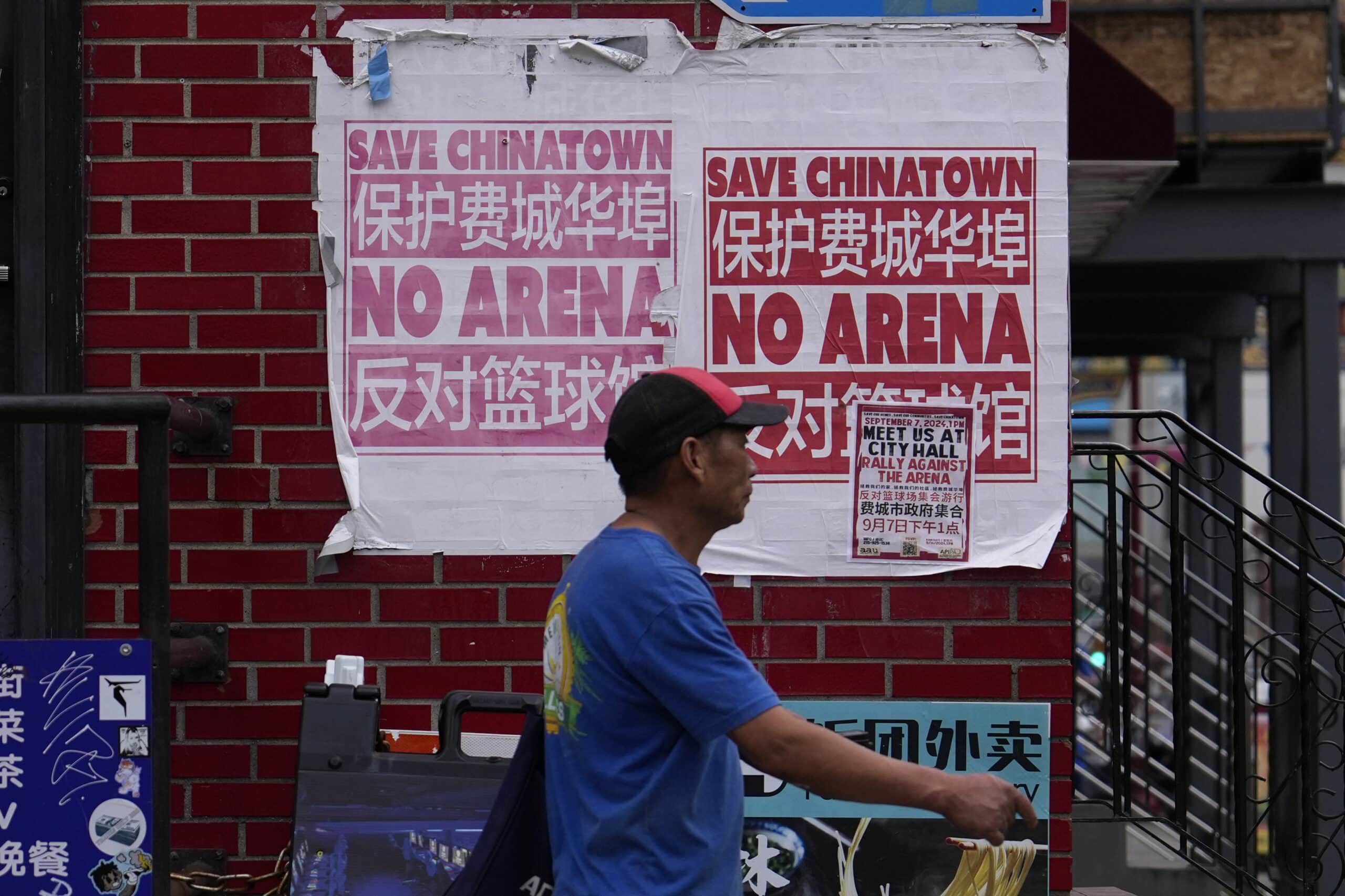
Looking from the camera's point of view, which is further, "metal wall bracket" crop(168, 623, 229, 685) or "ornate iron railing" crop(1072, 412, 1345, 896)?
"ornate iron railing" crop(1072, 412, 1345, 896)

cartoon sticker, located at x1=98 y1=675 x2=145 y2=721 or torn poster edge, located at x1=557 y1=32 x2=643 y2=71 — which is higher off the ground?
torn poster edge, located at x1=557 y1=32 x2=643 y2=71

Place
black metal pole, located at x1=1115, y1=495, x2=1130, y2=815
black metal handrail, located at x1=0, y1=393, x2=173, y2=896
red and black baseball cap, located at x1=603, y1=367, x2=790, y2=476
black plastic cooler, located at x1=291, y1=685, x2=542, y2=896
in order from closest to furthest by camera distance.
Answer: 1. red and black baseball cap, located at x1=603, y1=367, x2=790, y2=476
2. black metal handrail, located at x1=0, y1=393, x2=173, y2=896
3. black plastic cooler, located at x1=291, y1=685, x2=542, y2=896
4. black metal pole, located at x1=1115, y1=495, x2=1130, y2=815

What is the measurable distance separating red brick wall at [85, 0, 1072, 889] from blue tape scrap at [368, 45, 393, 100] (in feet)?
0.37

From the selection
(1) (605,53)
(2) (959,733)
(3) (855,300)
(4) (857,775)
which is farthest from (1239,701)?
(4) (857,775)

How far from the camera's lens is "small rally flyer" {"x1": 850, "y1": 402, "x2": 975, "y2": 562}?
146 inches

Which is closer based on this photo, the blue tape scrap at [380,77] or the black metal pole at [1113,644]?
the blue tape scrap at [380,77]

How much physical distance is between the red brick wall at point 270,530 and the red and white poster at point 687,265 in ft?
0.29

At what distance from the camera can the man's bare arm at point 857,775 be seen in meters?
2.20

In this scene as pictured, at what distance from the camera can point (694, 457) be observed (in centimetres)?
239

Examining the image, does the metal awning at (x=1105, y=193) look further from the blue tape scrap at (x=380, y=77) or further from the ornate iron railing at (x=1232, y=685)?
the blue tape scrap at (x=380, y=77)

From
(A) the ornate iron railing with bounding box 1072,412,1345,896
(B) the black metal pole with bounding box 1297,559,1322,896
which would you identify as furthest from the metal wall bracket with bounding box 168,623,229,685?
(B) the black metal pole with bounding box 1297,559,1322,896

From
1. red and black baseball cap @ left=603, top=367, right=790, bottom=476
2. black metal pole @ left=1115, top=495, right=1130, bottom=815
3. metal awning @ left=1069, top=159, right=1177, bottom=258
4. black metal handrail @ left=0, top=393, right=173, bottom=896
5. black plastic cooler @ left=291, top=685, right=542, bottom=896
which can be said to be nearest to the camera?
red and black baseball cap @ left=603, top=367, right=790, bottom=476

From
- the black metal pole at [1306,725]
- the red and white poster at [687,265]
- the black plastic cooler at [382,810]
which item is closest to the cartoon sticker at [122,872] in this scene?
the black plastic cooler at [382,810]

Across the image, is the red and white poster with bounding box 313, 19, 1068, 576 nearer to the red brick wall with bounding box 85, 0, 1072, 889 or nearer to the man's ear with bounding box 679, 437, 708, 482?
the red brick wall with bounding box 85, 0, 1072, 889
